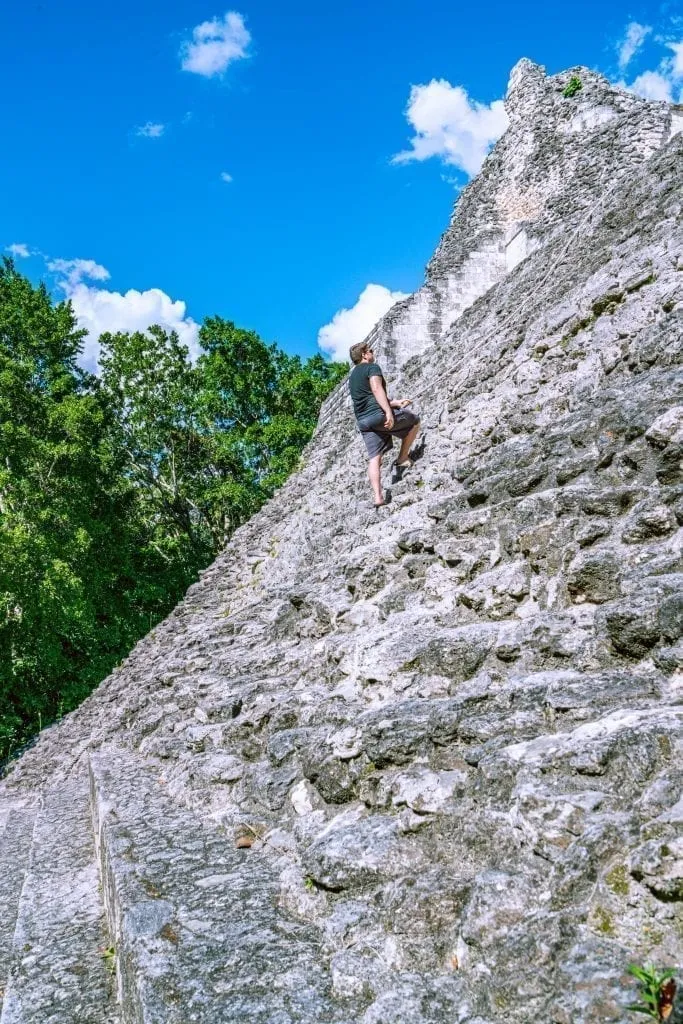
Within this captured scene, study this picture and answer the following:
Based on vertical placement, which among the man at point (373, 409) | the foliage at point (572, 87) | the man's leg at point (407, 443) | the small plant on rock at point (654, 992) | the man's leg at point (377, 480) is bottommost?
the small plant on rock at point (654, 992)

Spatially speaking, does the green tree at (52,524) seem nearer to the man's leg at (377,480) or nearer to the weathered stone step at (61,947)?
the man's leg at (377,480)

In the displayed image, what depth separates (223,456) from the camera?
23.9 m

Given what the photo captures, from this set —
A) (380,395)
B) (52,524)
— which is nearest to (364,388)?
(380,395)

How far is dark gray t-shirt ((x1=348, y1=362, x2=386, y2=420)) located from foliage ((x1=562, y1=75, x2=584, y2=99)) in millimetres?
14988

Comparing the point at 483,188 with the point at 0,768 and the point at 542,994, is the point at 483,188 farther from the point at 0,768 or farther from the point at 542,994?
the point at 542,994

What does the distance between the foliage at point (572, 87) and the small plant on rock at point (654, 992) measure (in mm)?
20191

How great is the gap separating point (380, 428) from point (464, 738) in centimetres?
448

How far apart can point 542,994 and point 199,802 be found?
2.79 meters

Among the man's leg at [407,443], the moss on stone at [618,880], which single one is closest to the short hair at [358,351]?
the man's leg at [407,443]

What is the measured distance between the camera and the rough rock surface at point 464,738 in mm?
1862

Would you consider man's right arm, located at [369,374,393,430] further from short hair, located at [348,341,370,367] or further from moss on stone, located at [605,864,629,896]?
moss on stone, located at [605,864,629,896]

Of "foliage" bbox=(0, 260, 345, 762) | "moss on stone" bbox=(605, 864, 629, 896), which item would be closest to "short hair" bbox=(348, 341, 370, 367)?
"moss on stone" bbox=(605, 864, 629, 896)

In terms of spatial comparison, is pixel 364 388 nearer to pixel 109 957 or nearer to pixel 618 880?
pixel 109 957

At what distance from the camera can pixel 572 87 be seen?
17719 mm
